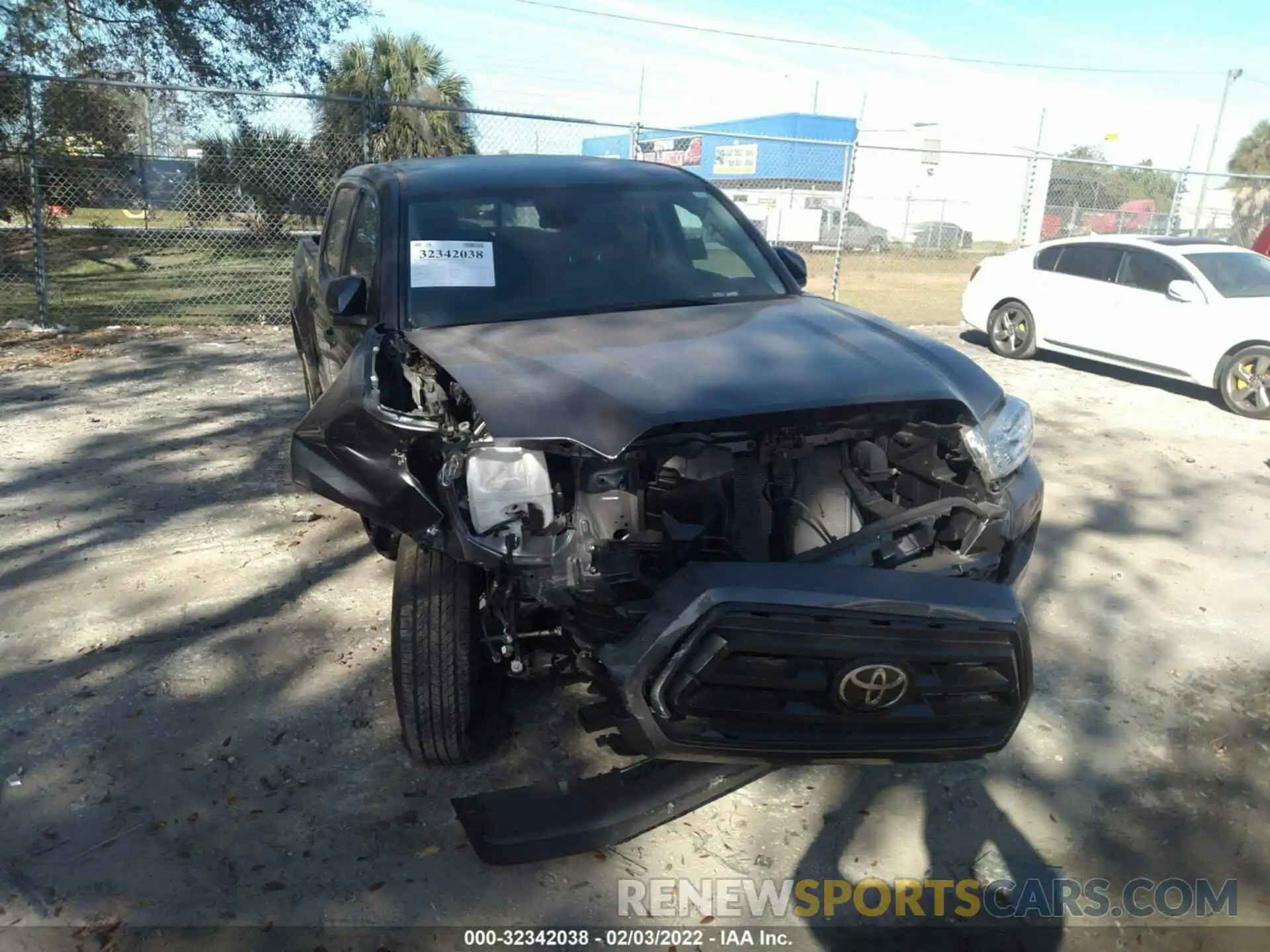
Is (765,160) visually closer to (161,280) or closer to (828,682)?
(161,280)

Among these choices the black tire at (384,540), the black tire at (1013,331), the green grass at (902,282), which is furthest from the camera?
the green grass at (902,282)

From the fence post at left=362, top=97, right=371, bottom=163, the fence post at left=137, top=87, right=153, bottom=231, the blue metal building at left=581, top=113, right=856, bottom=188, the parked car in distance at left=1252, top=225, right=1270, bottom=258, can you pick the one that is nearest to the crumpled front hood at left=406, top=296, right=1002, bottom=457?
the fence post at left=362, top=97, right=371, bottom=163

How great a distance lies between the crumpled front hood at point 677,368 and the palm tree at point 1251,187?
48.8 feet

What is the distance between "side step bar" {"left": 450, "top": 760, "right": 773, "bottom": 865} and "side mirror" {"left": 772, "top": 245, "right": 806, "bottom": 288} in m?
2.37

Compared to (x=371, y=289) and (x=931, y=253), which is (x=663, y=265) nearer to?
(x=371, y=289)

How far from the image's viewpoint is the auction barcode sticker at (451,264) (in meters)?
3.66

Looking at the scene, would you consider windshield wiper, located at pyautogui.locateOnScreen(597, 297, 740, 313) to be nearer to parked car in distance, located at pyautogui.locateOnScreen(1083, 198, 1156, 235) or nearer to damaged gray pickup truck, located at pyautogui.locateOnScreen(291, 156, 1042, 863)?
damaged gray pickup truck, located at pyautogui.locateOnScreen(291, 156, 1042, 863)

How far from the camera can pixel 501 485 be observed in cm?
261

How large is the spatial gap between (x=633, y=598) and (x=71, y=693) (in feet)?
7.22

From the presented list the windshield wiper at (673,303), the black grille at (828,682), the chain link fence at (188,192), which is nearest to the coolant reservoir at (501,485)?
the black grille at (828,682)

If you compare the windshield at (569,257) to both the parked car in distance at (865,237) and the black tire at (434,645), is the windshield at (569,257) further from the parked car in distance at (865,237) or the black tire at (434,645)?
the parked car in distance at (865,237)

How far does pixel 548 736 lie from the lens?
3248 mm

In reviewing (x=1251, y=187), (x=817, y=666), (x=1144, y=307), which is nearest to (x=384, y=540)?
(x=817, y=666)

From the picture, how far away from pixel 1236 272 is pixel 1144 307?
85 centimetres
